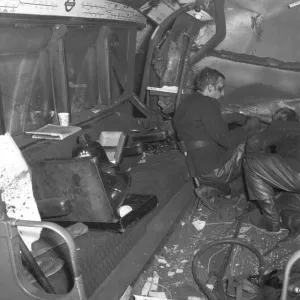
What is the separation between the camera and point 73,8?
3.21m

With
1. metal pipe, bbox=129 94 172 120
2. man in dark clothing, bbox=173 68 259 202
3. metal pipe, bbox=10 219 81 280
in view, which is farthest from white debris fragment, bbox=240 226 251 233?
metal pipe, bbox=10 219 81 280

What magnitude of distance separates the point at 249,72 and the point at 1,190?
4269mm

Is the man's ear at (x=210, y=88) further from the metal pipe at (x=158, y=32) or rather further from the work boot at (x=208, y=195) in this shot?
the metal pipe at (x=158, y=32)

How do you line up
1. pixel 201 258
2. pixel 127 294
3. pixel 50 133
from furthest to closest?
pixel 201 258
pixel 50 133
pixel 127 294

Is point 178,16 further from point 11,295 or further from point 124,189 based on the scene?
point 11,295

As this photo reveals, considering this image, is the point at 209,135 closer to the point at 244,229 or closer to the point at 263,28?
the point at 244,229

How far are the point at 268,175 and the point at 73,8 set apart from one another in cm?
214

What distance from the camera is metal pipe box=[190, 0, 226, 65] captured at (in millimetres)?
5309

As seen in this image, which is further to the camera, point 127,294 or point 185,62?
point 185,62

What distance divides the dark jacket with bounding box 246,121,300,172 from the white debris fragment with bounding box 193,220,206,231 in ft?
2.85

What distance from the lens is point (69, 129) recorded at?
3.30 metres

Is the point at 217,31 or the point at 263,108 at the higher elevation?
the point at 217,31

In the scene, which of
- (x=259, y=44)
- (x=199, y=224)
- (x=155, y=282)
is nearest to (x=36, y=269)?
(x=155, y=282)

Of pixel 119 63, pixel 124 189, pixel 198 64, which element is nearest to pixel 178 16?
A: pixel 198 64
